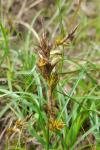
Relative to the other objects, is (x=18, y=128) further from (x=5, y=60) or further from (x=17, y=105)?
(x=5, y=60)

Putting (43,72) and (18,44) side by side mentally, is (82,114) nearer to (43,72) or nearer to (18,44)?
(43,72)

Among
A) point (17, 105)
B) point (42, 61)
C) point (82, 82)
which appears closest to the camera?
point (42, 61)

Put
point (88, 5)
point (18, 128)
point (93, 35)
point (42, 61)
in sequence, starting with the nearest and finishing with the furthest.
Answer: point (42, 61), point (18, 128), point (93, 35), point (88, 5)

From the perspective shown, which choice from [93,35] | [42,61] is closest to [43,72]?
[42,61]

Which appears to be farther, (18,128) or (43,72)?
(18,128)

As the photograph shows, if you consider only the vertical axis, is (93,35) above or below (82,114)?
above

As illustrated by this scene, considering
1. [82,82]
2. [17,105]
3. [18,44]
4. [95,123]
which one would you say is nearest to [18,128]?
[17,105]

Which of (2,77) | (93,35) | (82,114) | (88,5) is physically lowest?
(82,114)

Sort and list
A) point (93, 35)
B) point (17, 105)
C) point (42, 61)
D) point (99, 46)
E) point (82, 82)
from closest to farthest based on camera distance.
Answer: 1. point (42, 61)
2. point (17, 105)
3. point (82, 82)
4. point (99, 46)
5. point (93, 35)

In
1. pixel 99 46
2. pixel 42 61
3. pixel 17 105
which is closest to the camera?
pixel 42 61
